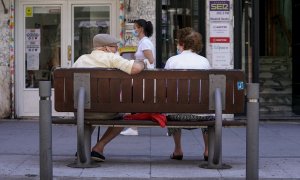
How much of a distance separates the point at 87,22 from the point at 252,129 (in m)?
6.49

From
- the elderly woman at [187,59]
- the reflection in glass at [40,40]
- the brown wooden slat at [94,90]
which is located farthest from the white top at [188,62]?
the reflection in glass at [40,40]

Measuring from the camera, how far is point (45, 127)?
5887 millimetres

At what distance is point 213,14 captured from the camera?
11336 millimetres

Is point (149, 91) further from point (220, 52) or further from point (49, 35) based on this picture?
point (49, 35)

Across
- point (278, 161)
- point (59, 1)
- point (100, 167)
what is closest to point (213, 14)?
point (59, 1)

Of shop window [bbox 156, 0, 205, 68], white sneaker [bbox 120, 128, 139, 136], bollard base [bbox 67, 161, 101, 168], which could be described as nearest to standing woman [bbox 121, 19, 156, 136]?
white sneaker [bbox 120, 128, 139, 136]

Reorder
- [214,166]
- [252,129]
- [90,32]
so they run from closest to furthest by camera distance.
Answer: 1. [252,129]
2. [214,166]
3. [90,32]

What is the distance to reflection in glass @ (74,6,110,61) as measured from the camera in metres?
11.7

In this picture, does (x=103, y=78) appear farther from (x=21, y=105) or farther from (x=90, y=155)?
(x=21, y=105)

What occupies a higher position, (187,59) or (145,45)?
(145,45)

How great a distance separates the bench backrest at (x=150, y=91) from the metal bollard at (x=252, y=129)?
0.95 metres

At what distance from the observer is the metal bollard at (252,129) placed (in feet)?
19.1

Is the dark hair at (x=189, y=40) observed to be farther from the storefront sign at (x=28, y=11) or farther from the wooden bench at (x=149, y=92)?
the storefront sign at (x=28, y=11)

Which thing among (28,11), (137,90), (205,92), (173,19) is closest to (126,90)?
(137,90)
